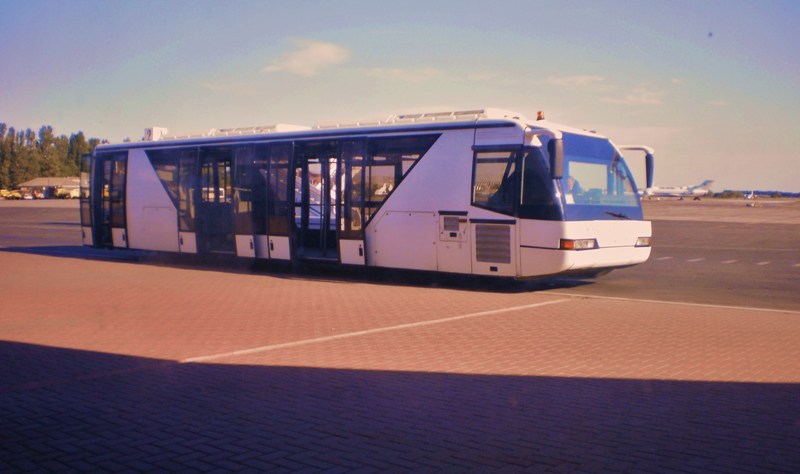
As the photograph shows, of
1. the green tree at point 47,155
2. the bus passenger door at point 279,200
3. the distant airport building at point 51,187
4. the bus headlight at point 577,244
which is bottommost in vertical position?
the bus headlight at point 577,244

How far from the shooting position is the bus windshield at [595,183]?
568 inches

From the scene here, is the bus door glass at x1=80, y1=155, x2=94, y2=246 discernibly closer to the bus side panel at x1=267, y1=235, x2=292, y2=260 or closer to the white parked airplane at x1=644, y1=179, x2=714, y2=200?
the bus side panel at x1=267, y1=235, x2=292, y2=260

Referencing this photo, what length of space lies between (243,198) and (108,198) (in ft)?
19.6

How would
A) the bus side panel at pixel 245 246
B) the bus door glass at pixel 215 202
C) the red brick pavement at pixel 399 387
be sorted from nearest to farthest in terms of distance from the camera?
1. the red brick pavement at pixel 399 387
2. the bus side panel at pixel 245 246
3. the bus door glass at pixel 215 202

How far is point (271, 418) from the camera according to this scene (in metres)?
6.24

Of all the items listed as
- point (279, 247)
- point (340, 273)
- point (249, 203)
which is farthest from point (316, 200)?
point (340, 273)

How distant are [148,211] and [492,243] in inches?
426

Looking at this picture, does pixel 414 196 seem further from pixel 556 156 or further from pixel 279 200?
pixel 279 200

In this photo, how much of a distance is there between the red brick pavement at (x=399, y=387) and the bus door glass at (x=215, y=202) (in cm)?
647

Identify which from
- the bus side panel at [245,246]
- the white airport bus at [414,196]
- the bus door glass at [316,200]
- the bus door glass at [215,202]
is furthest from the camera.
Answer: the bus door glass at [215,202]

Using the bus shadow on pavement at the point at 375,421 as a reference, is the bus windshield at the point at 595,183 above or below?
above

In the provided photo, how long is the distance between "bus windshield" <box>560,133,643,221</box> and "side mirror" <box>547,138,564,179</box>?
0.38m

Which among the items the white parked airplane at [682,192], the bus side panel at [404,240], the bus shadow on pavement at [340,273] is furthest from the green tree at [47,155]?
the bus side panel at [404,240]

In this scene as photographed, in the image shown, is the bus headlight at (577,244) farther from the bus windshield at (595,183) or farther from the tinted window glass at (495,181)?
the tinted window glass at (495,181)
